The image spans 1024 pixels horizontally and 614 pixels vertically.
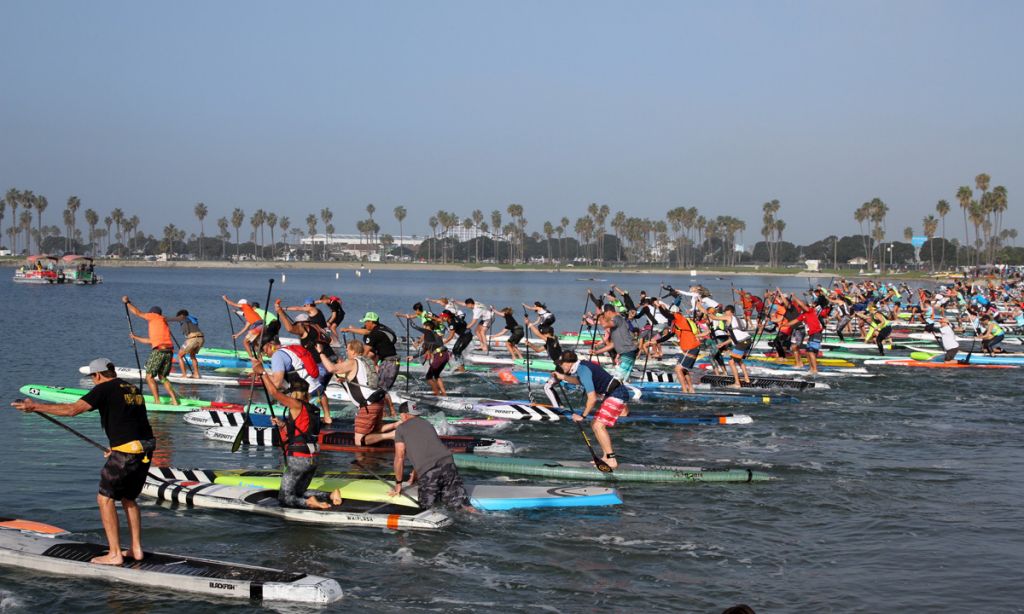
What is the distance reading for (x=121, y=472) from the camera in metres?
9.48

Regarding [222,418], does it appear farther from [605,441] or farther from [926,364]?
[926,364]

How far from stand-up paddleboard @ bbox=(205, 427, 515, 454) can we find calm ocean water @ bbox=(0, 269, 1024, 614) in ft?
1.37

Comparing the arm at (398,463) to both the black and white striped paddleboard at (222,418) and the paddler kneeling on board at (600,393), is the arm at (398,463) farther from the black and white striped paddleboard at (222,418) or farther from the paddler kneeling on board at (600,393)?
the black and white striped paddleboard at (222,418)

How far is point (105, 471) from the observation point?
9.49 m

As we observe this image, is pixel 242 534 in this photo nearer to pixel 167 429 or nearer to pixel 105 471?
pixel 105 471

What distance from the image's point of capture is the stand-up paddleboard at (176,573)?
9.59 meters

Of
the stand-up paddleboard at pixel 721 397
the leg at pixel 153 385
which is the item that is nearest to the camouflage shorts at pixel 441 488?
the leg at pixel 153 385

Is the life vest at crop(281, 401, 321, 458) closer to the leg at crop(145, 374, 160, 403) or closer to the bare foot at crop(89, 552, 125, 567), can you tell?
the bare foot at crop(89, 552, 125, 567)

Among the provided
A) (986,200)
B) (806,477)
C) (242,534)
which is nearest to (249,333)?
(242,534)

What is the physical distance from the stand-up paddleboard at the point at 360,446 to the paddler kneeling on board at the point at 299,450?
3.60 meters

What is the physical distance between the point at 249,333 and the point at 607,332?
907 cm

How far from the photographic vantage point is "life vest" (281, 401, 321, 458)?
1166cm

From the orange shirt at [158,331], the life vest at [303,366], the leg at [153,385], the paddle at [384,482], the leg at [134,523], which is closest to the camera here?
the leg at [134,523]

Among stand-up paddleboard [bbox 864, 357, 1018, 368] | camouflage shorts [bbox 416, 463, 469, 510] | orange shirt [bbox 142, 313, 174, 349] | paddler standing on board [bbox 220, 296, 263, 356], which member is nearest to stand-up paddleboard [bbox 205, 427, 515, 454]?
orange shirt [bbox 142, 313, 174, 349]
